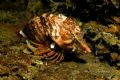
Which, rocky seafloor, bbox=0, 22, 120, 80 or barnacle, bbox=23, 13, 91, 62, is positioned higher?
barnacle, bbox=23, 13, 91, 62

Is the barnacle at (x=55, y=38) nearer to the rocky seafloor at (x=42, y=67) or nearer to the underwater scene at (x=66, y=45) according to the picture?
the underwater scene at (x=66, y=45)

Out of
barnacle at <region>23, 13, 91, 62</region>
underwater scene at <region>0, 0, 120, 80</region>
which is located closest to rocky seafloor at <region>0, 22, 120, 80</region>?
underwater scene at <region>0, 0, 120, 80</region>

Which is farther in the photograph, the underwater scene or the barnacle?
the barnacle

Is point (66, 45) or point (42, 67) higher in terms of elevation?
point (66, 45)

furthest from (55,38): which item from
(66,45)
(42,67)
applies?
(42,67)

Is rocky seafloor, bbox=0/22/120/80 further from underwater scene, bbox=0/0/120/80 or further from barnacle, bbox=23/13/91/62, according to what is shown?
barnacle, bbox=23/13/91/62

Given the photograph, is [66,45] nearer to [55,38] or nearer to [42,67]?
[55,38]

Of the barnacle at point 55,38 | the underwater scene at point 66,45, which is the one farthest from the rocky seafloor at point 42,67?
the barnacle at point 55,38

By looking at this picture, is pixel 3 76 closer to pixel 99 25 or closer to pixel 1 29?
pixel 1 29
